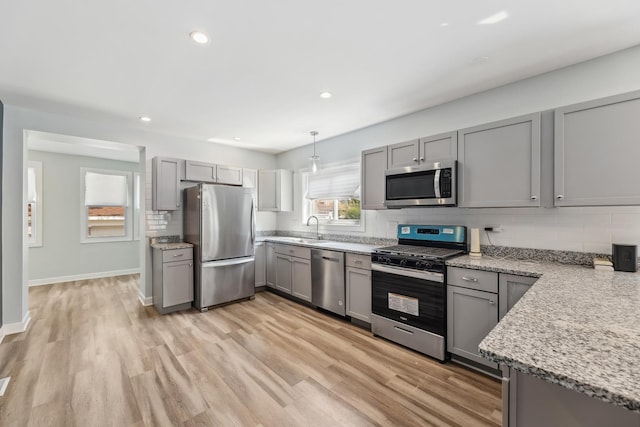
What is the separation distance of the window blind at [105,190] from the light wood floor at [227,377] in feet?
9.11

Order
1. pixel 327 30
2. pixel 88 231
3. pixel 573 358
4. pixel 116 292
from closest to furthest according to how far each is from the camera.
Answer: pixel 573 358
pixel 327 30
pixel 116 292
pixel 88 231

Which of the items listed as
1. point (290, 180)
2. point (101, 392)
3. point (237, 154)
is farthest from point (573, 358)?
point (237, 154)

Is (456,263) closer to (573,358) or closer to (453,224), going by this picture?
(453,224)

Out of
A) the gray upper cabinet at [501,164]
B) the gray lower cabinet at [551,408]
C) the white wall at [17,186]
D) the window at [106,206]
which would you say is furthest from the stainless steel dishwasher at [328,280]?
the window at [106,206]

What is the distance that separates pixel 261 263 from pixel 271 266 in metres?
0.23

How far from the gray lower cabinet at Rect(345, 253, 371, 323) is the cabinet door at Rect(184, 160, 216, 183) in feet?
8.89

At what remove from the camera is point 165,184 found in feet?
13.6

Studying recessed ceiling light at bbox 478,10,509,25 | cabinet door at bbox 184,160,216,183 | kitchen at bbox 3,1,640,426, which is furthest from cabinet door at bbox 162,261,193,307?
recessed ceiling light at bbox 478,10,509,25

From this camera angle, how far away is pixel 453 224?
10.1ft

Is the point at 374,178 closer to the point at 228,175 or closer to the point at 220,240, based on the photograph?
the point at 220,240

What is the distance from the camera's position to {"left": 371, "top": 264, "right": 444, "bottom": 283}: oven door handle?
8.23ft

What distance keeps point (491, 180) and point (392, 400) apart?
2.02 meters

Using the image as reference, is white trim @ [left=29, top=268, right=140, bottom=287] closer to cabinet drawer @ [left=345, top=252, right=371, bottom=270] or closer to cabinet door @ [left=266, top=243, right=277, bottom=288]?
cabinet door @ [left=266, top=243, right=277, bottom=288]

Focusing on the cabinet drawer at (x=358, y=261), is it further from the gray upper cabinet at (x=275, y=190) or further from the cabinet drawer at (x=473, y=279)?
the gray upper cabinet at (x=275, y=190)
